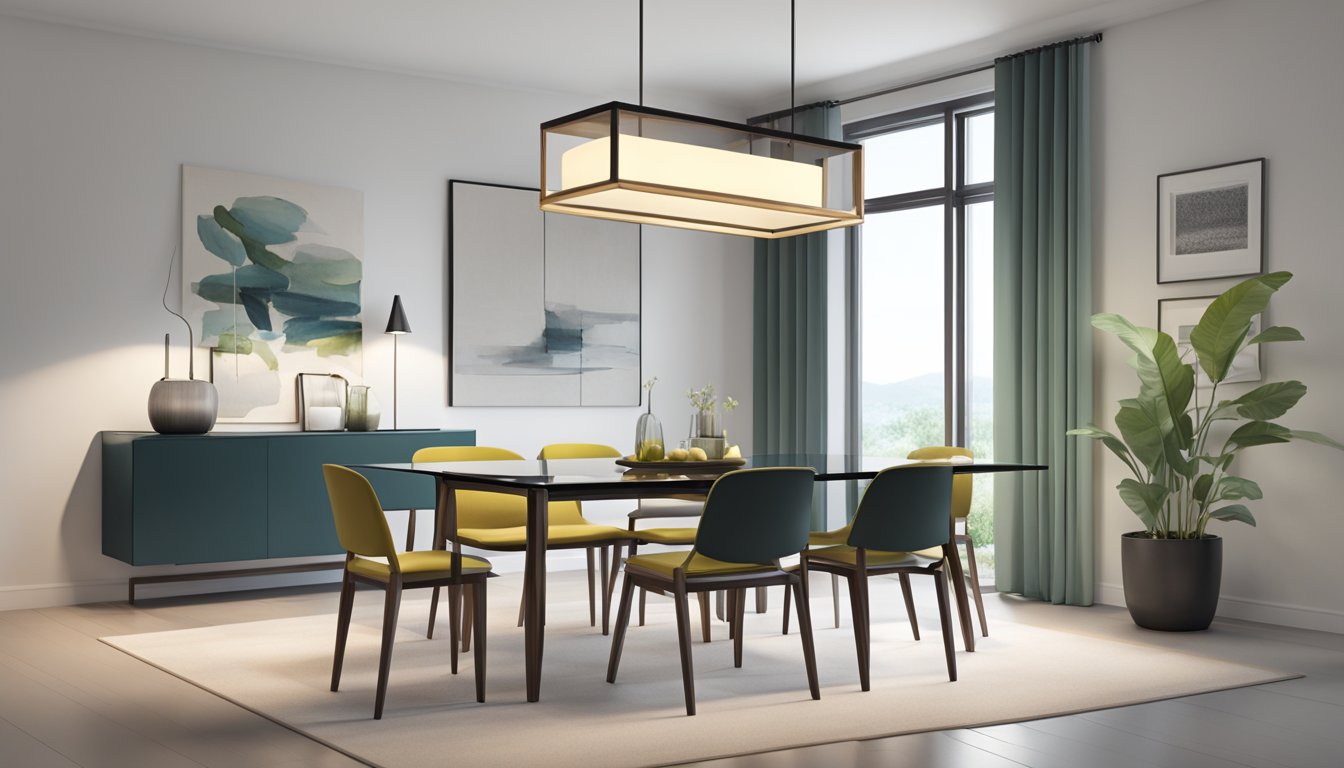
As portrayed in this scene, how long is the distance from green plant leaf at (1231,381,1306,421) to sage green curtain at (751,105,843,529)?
297 centimetres

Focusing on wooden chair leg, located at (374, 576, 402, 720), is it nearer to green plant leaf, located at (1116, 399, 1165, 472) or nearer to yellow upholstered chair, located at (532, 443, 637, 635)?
yellow upholstered chair, located at (532, 443, 637, 635)

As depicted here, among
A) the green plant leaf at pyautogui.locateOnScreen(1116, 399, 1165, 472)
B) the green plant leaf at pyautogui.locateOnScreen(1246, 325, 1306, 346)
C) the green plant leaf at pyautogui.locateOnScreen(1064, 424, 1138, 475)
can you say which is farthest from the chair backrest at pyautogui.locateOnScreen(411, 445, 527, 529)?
the green plant leaf at pyautogui.locateOnScreen(1246, 325, 1306, 346)

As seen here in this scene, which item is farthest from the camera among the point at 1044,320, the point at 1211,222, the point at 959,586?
the point at 1044,320

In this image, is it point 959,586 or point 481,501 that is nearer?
point 959,586

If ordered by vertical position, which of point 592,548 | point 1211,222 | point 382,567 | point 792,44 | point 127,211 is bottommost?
point 592,548

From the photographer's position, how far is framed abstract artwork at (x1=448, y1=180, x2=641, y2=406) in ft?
24.3

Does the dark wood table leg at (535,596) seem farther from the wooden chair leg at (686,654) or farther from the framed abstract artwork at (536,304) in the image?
the framed abstract artwork at (536,304)

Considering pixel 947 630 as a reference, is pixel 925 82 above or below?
above

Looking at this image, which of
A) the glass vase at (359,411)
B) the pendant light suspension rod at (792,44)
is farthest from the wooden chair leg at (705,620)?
the glass vase at (359,411)

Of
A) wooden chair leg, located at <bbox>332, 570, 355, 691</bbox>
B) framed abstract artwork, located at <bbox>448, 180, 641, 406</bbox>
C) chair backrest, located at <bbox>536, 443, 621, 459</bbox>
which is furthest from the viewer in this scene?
framed abstract artwork, located at <bbox>448, 180, 641, 406</bbox>

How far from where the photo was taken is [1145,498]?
18.0ft

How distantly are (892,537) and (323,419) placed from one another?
11.6 ft

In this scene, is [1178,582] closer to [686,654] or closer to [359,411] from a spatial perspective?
[686,654]

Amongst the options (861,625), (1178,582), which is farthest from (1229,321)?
(861,625)
